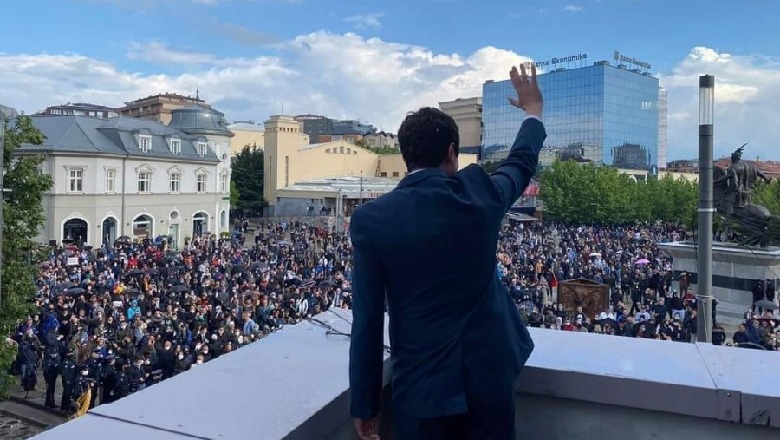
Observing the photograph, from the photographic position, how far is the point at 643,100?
9875 cm

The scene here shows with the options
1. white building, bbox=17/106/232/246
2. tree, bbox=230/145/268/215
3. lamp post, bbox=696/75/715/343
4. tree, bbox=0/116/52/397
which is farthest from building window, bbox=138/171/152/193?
lamp post, bbox=696/75/715/343

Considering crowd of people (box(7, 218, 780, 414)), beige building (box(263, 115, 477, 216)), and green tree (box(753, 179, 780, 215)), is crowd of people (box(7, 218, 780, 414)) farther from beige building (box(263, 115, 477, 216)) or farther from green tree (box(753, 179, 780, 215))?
beige building (box(263, 115, 477, 216))

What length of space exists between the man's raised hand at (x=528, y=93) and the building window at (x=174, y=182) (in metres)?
45.7

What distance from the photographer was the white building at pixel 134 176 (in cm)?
3841

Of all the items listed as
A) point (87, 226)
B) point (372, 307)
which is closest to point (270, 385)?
point (372, 307)

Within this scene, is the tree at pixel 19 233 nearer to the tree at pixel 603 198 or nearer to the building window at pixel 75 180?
the building window at pixel 75 180

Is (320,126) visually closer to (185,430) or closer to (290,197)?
(290,197)

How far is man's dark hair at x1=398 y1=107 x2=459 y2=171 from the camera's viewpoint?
2150mm

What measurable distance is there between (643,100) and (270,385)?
Result: 346ft

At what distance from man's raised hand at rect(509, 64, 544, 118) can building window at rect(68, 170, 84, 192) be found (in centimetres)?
4055

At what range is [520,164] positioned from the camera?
2389mm

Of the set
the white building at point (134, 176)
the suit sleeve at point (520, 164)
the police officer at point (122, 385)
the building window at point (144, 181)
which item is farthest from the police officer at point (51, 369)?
the building window at point (144, 181)

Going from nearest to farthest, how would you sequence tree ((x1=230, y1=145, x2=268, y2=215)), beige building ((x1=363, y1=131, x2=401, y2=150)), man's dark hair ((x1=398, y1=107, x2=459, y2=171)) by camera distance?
man's dark hair ((x1=398, y1=107, x2=459, y2=171)), tree ((x1=230, y1=145, x2=268, y2=215)), beige building ((x1=363, y1=131, x2=401, y2=150))

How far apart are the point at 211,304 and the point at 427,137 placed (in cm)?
1827
